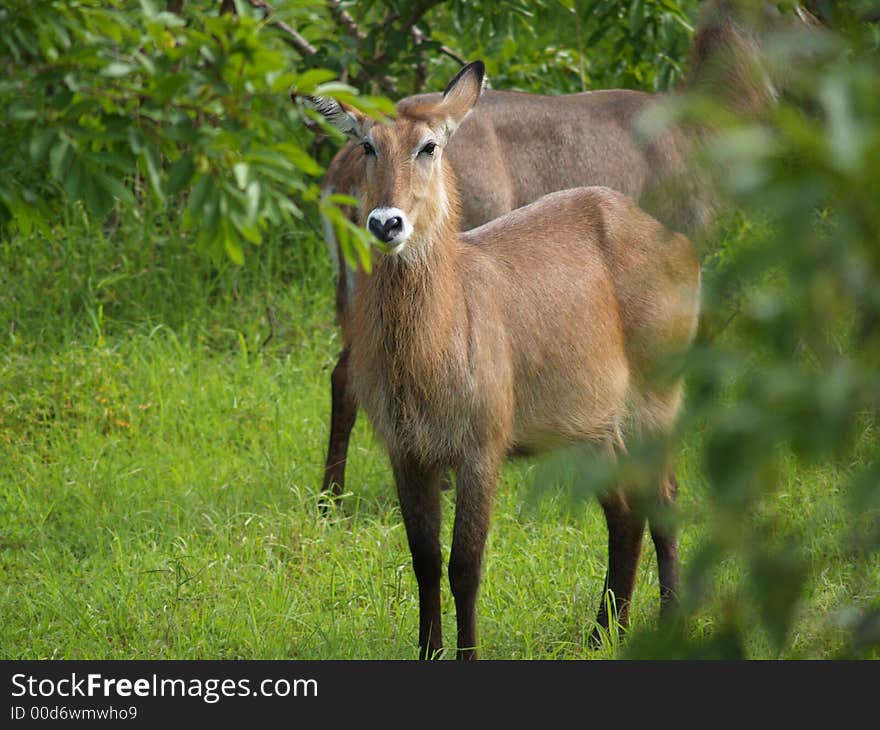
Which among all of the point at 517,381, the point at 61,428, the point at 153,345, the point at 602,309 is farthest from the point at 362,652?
the point at 153,345

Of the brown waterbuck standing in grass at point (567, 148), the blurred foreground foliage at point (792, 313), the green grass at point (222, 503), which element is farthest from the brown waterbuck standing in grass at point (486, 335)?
the blurred foreground foliage at point (792, 313)

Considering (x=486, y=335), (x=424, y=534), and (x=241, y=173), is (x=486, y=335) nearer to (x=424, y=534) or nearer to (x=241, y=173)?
(x=424, y=534)

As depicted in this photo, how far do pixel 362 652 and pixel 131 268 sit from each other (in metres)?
3.74

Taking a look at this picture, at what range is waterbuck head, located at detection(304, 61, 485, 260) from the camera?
410cm

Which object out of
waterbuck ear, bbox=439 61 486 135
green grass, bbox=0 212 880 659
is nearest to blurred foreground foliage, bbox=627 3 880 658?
green grass, bbox=0 212 880 659

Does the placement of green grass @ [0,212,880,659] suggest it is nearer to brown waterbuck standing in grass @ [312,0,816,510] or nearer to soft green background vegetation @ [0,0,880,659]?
soft green background vegetation @ [0,0,880,659]

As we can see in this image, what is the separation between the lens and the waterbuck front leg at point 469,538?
415 centimetres

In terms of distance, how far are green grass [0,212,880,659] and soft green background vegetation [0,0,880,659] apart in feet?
0.05

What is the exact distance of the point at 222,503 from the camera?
18.1ft

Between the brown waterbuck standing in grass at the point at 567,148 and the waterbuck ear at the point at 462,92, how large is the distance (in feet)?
3.38

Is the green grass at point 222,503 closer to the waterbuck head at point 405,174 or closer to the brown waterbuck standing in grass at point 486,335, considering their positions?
the brown waterbuck standing in grass at point 486,335

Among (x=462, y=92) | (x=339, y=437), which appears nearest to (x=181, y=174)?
(x=462, y=92)

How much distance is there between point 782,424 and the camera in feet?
4.52

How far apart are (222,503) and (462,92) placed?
1975mm
